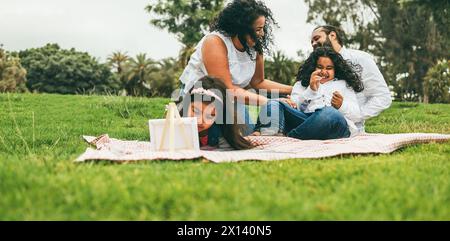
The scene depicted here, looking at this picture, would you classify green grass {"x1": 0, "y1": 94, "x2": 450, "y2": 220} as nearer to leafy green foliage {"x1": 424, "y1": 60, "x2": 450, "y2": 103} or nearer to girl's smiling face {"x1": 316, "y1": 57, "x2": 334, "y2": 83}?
girl's smiling face {"x1": 316, "y1": 57, "x2": 334, "y2": 83}

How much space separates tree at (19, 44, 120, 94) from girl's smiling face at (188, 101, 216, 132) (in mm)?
34349

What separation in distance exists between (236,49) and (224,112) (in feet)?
3.00

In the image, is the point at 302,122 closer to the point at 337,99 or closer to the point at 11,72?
the point at 337,99

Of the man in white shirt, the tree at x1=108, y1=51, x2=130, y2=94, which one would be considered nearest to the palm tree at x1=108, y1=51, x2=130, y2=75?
the tree at x1=108, y1=51, x2=130, y2=94

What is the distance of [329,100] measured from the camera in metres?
5.58

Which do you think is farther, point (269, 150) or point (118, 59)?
point (118, 59)

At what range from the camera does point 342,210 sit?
243cm

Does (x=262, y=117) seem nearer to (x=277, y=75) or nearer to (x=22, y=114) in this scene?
(x=22, y=114)

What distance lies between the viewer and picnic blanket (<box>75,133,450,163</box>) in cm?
397

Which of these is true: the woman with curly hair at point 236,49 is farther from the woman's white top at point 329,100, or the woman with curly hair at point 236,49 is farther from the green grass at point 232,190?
the green grass at point 232,190

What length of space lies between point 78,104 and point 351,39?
2175cm

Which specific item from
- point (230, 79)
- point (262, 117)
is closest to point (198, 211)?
point (230, 79)

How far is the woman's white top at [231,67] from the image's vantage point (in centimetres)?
539

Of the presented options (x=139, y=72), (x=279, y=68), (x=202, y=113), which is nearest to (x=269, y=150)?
(x=202, y=113)
